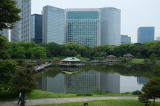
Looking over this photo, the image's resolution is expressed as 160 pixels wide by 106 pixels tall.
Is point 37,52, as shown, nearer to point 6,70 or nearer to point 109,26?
A: point 6,70

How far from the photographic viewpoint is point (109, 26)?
127 m

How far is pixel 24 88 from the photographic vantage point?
407 inches

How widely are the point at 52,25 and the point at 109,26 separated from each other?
49378mm

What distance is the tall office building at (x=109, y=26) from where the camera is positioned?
127m

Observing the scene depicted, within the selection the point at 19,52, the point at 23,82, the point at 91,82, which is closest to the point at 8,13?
the point at 23,82

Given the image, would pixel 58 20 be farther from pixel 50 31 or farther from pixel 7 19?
pixel 7 19

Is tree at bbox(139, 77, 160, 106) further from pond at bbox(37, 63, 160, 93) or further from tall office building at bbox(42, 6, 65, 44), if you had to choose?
tall office building at bbox(42, 6, 65, 44)

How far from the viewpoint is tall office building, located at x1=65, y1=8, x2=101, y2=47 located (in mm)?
121812

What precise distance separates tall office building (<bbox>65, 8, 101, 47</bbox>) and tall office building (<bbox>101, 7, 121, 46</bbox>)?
27.6ft

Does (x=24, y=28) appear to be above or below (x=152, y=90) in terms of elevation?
above

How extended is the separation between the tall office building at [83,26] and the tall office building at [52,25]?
18304 millimetres

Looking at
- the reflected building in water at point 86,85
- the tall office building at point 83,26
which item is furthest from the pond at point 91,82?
the tall office building at point 83,26

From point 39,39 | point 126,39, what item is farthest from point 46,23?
point 126,39

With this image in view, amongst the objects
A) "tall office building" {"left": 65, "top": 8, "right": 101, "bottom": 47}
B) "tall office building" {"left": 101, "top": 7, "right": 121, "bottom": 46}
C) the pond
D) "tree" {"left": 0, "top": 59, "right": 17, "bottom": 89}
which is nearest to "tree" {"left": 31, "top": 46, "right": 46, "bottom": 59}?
the pond
